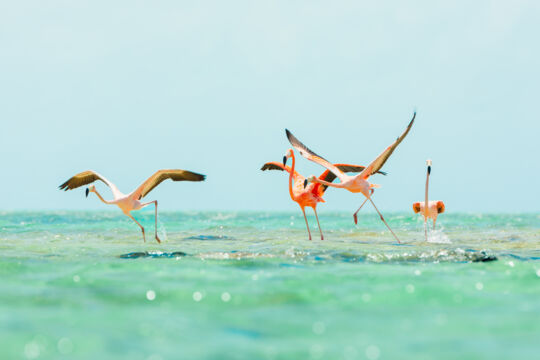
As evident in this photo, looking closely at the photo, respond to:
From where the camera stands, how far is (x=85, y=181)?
47.5 feet

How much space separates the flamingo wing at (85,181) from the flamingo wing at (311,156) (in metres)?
4.56

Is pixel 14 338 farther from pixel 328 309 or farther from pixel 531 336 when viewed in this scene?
pixel 531 336

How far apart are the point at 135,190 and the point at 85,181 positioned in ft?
6.08

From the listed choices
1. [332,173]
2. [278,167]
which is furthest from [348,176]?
[278,167]

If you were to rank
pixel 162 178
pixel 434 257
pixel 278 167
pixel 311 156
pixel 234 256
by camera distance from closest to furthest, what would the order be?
pixel 434 257, pixel 234 256, pixel 162 178, pixel 311 156, pixel 278 167

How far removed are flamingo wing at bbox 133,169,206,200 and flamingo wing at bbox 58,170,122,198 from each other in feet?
2.18

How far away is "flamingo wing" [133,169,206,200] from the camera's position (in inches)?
499

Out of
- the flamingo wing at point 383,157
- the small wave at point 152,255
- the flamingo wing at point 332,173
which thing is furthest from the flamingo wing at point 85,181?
the flamingo wing at point 383,157

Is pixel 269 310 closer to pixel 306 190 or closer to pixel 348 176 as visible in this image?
pixel 348 176

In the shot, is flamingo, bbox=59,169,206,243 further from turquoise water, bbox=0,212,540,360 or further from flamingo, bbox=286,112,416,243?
turquoise water, bbox=0,212,540,360

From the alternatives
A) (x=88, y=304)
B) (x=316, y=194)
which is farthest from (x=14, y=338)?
(x=316, y=194)

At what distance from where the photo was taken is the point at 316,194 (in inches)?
602

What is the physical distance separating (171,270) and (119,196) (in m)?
5.62

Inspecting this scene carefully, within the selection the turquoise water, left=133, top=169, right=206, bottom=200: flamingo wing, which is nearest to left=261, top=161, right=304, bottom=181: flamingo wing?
left=133, top=169, right=206, bottom=200: flamingo wing
